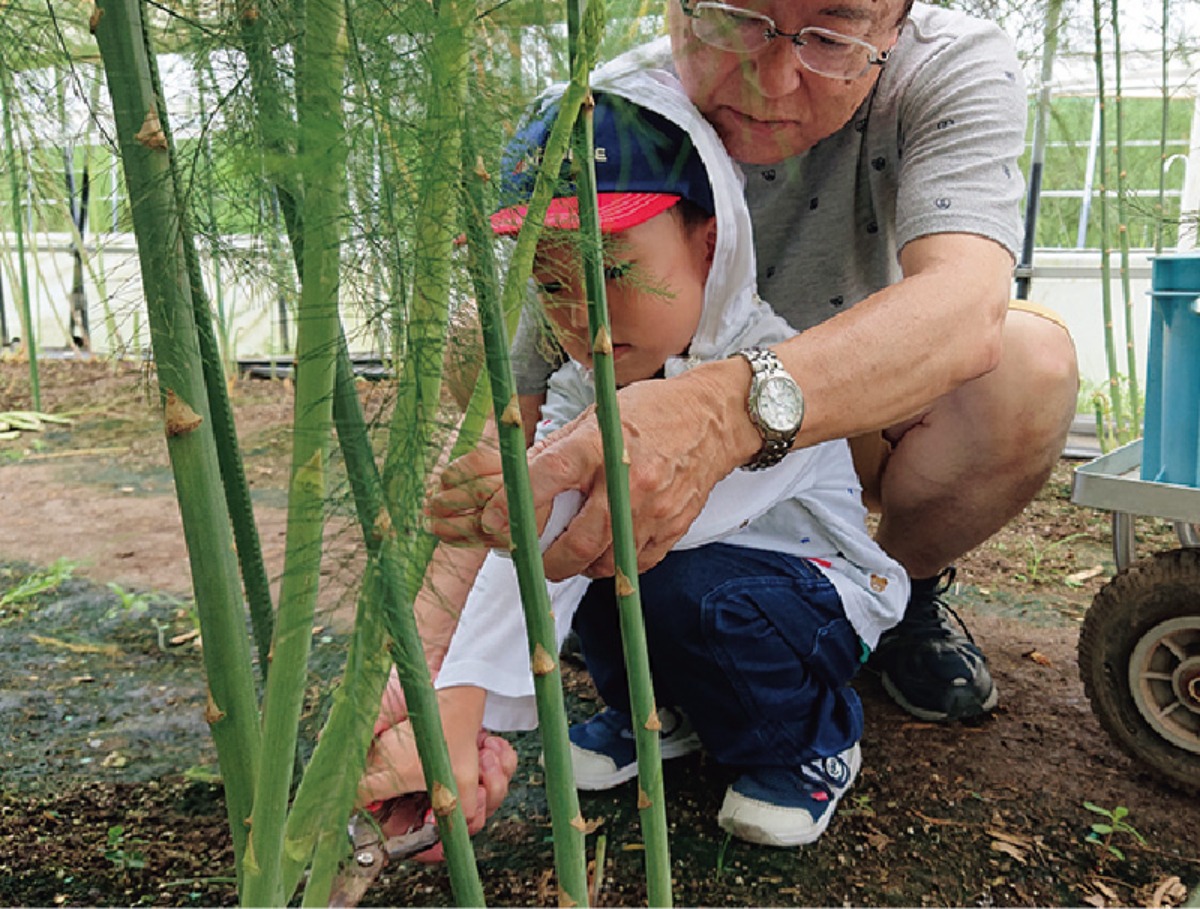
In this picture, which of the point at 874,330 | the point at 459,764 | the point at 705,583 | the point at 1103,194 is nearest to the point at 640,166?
the point at 874,330

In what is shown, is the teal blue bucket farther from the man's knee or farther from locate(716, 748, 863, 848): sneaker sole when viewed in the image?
locate(716, 748, 863, 848): sneaker sole

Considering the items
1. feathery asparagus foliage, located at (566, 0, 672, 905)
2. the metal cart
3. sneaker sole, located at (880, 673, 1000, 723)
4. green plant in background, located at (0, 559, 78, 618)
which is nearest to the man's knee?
the metal cart

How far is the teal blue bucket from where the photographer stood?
1.04 metres

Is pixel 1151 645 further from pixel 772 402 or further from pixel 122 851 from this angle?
pixel 122 851

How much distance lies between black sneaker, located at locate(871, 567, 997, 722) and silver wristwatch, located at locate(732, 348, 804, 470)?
53cm

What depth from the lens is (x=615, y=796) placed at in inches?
40.6

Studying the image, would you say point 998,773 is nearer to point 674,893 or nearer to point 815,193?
point 674,893

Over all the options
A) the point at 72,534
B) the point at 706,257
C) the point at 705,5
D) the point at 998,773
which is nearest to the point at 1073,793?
the point at 998,773

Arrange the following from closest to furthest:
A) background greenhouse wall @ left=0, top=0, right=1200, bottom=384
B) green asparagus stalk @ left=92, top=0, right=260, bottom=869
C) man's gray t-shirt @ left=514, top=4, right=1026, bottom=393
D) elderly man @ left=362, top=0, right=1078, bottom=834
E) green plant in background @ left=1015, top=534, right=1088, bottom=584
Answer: green asparagus stalk @ left=92, top=0, right=260, bottom=869 < background greenhouse wall @ left=0, top=0, right=1200, bottom=384 < elderly man @ left=362, top=0, right=1078, bottom=834 < man's gray t-shirt @ left=514, top=4, right=1026, bottom=393 < green plant in background @ left=1015, top=534, right=1088, bottom=584

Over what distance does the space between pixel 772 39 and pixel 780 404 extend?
0.28 metres

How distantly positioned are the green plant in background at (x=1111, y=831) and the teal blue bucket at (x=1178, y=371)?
315 millimetres

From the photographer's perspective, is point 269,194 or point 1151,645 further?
point 1151,645

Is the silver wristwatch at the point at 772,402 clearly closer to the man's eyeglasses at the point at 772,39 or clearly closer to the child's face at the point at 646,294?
the child's face at the point at 646,294

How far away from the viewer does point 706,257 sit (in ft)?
3.00
